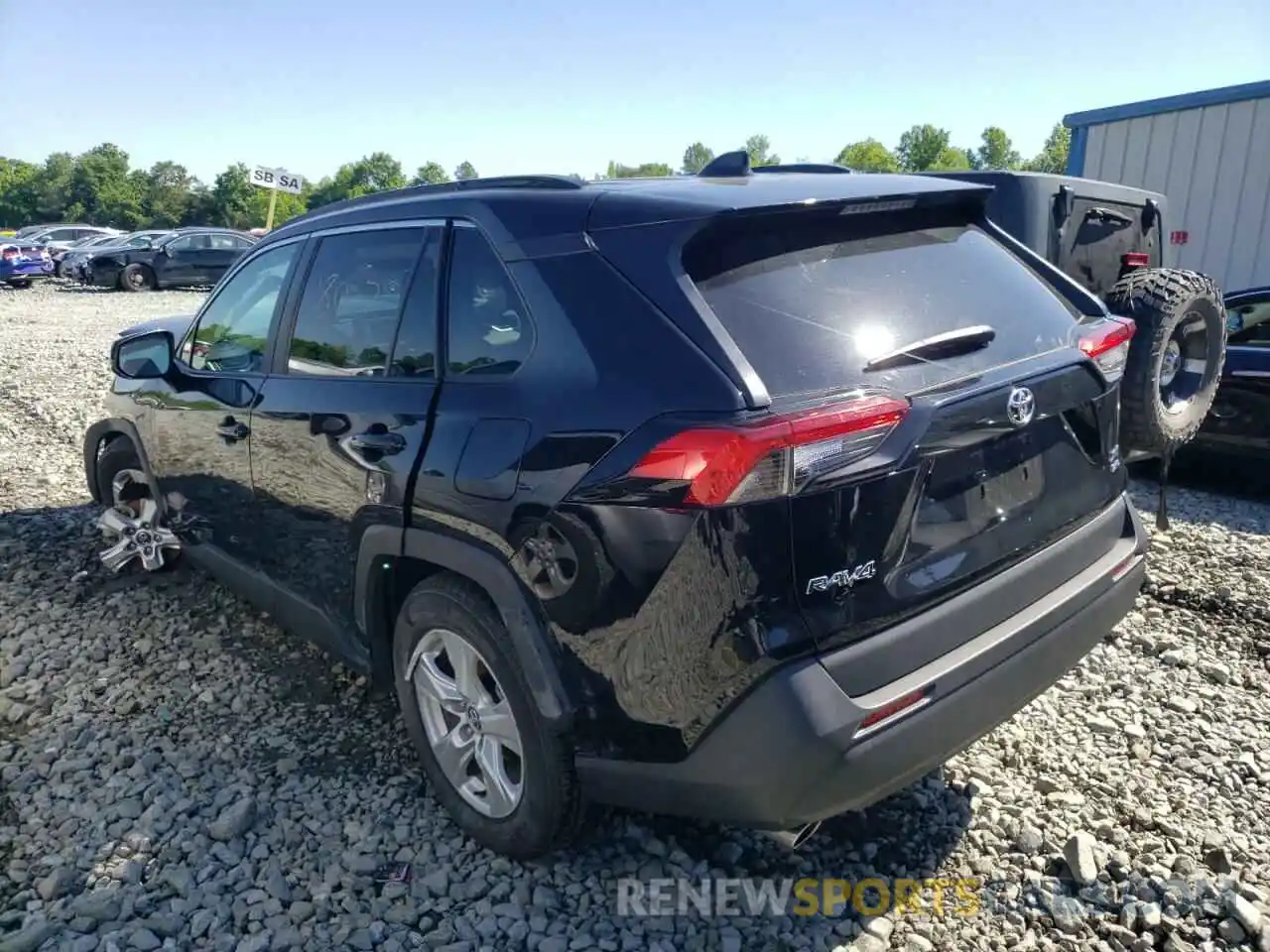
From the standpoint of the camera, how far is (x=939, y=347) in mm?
2229

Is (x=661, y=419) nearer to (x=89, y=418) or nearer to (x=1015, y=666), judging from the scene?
(x=1015, y=666)

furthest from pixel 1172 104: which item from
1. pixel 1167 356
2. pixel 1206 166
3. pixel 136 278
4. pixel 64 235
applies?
pixel 64 235

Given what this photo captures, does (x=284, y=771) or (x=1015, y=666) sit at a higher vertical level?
(x=1015, y=666)

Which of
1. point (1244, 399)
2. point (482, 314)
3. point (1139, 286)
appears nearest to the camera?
point (482, 314)

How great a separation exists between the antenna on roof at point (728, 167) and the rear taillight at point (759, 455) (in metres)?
1.17

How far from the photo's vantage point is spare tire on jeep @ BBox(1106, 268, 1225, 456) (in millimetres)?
3508

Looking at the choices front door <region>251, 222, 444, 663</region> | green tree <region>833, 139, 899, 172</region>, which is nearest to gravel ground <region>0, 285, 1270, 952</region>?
front door <region>251, 222, 444, 663</region>

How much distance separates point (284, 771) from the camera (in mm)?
3082

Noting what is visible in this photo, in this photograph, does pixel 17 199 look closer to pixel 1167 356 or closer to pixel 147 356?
pixel 147 356

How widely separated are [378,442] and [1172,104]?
10.7m

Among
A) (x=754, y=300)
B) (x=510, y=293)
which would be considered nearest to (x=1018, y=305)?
(x=754, y=300)

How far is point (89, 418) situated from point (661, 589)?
773cm

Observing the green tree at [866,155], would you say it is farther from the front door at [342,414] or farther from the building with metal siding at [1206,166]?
the front door at [342,414]

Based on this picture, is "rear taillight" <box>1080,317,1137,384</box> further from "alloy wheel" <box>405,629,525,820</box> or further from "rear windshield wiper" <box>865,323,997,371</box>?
"alloy wheel" <box>405,629,525,820</box>
